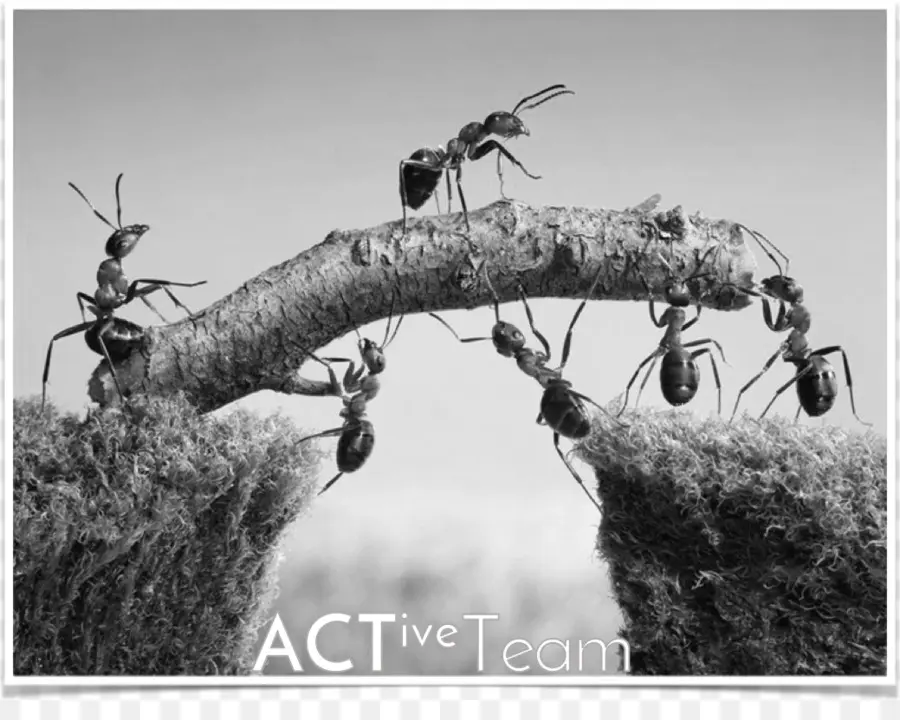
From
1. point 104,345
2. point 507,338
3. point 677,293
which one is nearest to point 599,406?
point 507,338

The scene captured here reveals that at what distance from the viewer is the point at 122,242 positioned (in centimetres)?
263

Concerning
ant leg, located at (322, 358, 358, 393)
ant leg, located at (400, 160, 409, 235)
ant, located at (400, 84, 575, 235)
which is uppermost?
ant, located at (400, 84, 575, 235)

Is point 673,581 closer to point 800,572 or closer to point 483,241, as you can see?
point 800,572

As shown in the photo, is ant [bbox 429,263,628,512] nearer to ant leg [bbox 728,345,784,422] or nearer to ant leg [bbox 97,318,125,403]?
ant leg [bbox 728,345,784,422]

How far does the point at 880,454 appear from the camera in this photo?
8.14 feet

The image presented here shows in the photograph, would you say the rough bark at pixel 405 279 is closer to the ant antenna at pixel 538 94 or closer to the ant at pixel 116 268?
the ant at pixel 116 268

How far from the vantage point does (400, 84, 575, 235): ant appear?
2686 mm

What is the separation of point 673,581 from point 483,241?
1020 mm

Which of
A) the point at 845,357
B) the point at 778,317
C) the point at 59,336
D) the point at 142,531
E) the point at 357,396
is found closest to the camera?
the point at 142,531

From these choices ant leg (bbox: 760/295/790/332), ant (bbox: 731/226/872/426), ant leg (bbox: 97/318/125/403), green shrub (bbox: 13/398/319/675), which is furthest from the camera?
ant leg (bbox: 760/295/790/332)

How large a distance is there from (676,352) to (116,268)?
1486mm

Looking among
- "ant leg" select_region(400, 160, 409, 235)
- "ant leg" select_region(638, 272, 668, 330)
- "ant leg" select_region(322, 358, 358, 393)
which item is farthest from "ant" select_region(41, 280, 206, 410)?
"ant leg" select_region(638, 272, 668, 330)

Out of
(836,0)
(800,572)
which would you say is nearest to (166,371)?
(800,572)

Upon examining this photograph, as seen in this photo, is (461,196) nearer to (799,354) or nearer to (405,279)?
(405,279)
